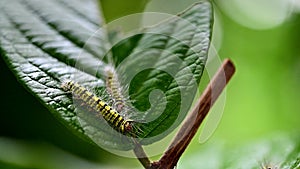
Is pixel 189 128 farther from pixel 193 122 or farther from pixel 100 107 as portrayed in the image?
pixel 100 107

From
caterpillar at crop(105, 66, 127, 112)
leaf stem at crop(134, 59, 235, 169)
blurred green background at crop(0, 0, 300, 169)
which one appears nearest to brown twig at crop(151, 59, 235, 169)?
leaf stem at crop(134, 59, 235, 169)

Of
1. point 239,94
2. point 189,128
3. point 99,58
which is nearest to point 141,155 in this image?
point 189,128

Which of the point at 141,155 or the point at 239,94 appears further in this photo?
the point at 239,94

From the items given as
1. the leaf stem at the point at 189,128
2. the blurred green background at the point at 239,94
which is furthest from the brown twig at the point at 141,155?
the blurred green background at the point at 239,94

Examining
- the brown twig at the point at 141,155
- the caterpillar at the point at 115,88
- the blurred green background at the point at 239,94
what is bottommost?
the blurred green background at the point at 239,94

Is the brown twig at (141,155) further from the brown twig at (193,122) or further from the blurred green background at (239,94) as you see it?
the blurred green background at (239,94)

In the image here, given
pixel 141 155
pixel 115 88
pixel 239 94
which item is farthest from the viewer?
pixel 239 94

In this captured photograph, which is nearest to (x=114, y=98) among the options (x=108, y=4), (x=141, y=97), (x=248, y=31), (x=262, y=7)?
(x=141, y=97)
